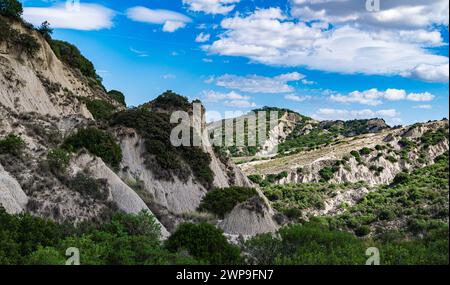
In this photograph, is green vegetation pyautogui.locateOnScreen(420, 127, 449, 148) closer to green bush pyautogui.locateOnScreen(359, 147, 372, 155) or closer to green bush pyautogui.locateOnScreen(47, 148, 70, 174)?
green bush pyautogui.locateOnScreen(359, 147, 372, 155)

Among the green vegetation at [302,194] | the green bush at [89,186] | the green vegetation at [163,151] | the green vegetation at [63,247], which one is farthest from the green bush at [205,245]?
the green vegetation at [302,194]

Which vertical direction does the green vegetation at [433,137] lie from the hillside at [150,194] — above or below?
above

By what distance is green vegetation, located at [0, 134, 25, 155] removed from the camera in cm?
2812

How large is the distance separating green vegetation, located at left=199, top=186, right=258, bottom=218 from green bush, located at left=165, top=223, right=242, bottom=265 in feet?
50.1

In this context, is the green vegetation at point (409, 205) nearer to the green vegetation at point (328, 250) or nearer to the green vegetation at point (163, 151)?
the green vegetation at point (163, 151)

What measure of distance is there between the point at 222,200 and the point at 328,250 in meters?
17.7

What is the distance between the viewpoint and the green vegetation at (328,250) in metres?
17.9

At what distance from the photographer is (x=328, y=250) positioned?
65.9ft

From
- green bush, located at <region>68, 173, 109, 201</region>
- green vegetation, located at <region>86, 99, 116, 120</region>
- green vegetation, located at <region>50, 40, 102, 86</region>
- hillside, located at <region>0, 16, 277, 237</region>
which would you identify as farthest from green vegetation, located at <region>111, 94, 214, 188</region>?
green vegetation, located at <region>50, 40, 102, 86</region>

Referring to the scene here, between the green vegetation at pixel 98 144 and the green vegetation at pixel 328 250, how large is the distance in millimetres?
17315

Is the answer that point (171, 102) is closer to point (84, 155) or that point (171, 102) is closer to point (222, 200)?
point (222, 200)

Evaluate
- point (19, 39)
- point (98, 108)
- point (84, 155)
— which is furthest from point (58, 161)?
point (98, 108)

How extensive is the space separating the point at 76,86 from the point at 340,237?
1608 inches

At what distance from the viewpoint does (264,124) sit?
146 meters
